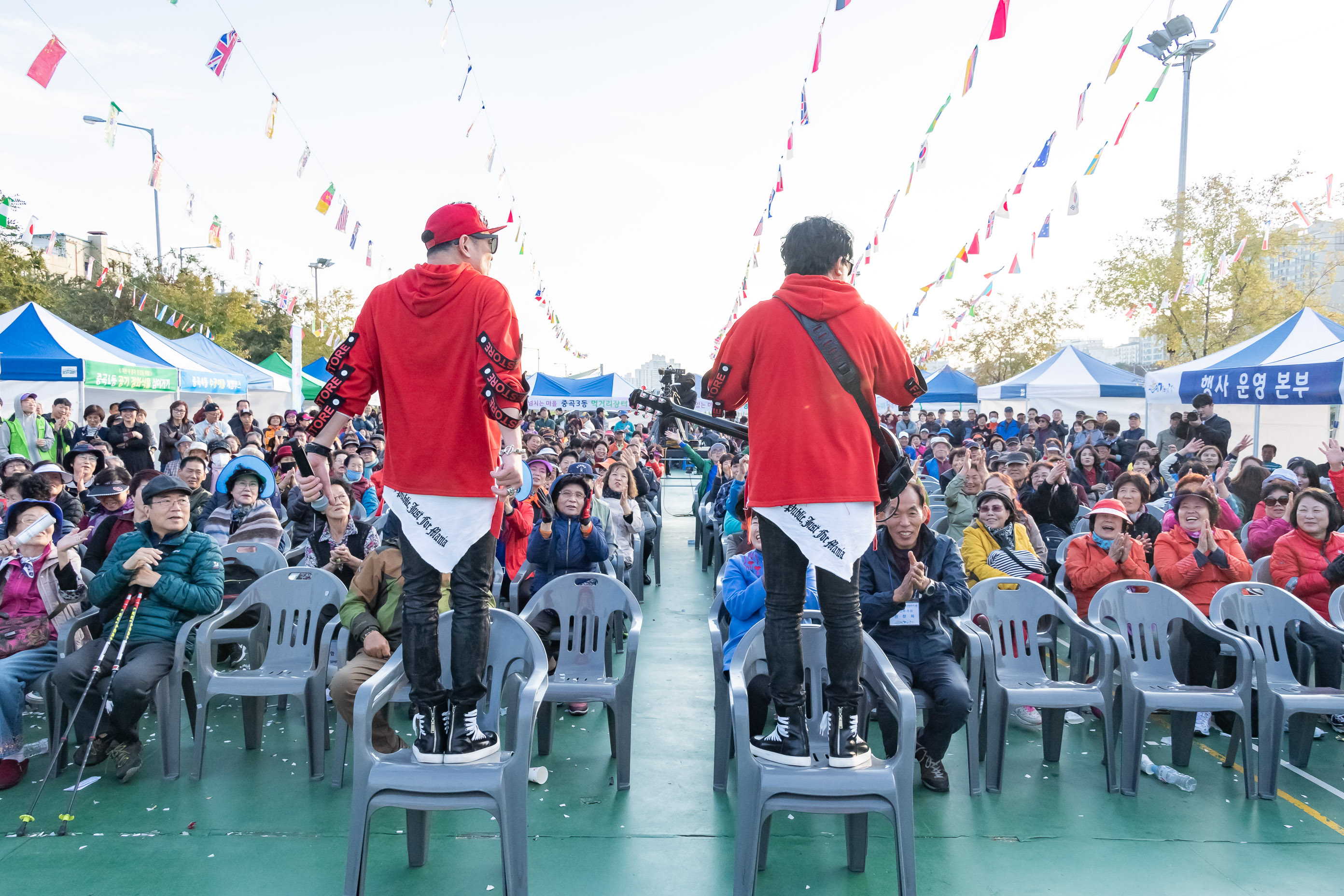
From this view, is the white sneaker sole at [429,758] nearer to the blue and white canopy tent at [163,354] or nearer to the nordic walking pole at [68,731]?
the nordic walking pole at [68,731]

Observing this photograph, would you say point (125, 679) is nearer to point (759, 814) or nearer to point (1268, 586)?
point (759, 814)

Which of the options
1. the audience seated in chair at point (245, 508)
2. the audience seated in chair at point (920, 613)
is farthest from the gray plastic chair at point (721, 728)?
the audience seated in chair at point (245, 508)

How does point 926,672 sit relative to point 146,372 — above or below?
below

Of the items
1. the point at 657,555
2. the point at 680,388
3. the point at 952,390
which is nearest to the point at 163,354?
the point at 657,555

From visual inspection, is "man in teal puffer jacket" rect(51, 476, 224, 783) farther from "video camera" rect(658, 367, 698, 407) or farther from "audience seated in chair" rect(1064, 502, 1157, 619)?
"audience seated in chair" rect(1064, 502, 1157, 619)

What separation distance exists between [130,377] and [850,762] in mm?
13347

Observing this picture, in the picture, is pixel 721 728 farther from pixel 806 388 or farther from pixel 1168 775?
pixel 1168 775

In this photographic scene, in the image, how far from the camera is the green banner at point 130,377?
36.4 feet

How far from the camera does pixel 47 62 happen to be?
6609 millimetres

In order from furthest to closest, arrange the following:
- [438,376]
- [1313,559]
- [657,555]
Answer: [657,555], [1313,559], [438,376]

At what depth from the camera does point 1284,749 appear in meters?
3.97

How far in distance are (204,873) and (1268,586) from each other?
4.89 m

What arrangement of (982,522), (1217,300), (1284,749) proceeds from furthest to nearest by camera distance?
(1217,300)
(982,522)
(1284,749)

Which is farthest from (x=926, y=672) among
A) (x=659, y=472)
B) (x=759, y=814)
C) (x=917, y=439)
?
(x=917, y=439)
